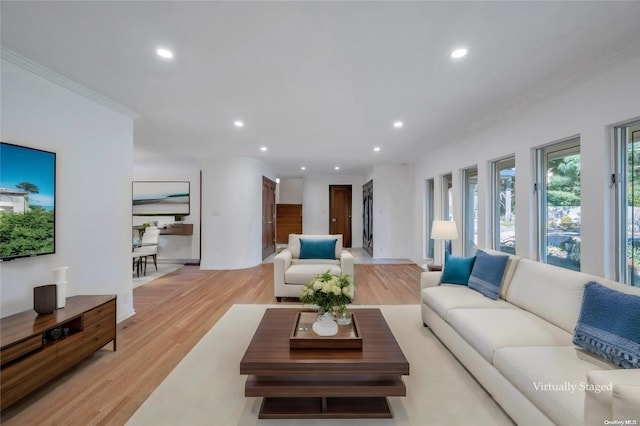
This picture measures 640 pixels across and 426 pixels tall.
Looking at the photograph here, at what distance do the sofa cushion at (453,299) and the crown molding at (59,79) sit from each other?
4.10 metres

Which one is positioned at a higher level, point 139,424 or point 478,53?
point 478,53

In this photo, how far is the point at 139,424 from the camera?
5.69 feet

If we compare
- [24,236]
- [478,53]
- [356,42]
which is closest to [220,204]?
[24,236]

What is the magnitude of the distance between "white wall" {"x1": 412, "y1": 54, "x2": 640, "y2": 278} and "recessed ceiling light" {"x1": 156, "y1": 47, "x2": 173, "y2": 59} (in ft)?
11.7

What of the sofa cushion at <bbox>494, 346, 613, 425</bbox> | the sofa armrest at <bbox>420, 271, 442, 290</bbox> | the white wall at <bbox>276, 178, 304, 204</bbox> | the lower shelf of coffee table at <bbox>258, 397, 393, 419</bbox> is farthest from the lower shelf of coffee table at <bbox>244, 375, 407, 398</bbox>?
the white wall at <bbox>276, 178, 304, 204</bbox>

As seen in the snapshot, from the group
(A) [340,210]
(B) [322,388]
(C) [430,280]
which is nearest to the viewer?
(B) [322,388]

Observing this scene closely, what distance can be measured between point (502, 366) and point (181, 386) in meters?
2.26

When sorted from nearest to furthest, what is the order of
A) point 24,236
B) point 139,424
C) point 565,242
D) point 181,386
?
1. point 139,424
2. point 181,386
3. point 24,236
4. point 565,242

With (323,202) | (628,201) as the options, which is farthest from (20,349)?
(323,202)

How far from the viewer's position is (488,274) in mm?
2873

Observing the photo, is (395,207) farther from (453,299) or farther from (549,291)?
(549,291)

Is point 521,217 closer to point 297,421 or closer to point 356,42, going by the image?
point 356,42

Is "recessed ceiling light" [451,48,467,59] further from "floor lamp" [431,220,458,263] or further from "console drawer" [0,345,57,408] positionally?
"console drawer" [0,345,57,408]

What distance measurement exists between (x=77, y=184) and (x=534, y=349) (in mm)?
4079
